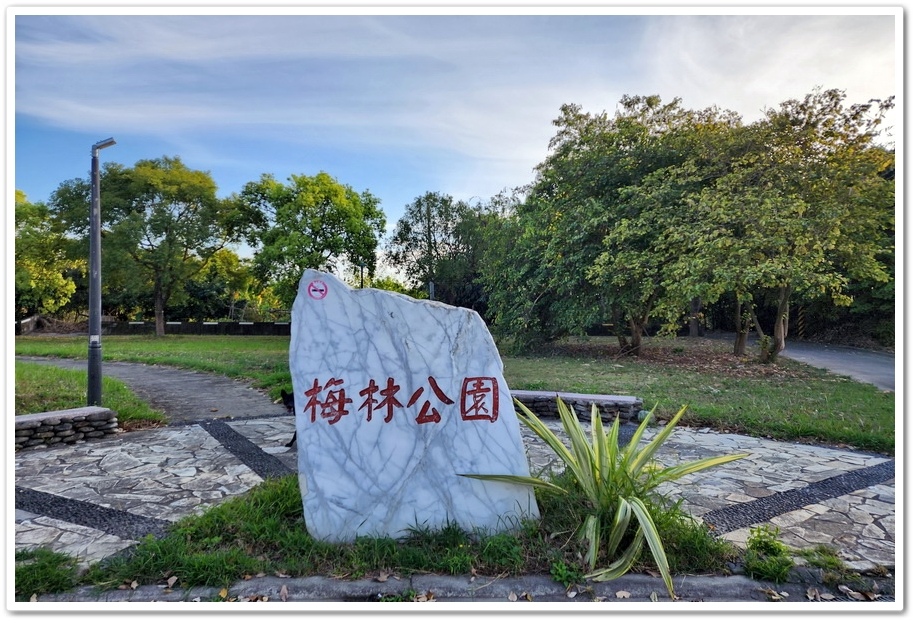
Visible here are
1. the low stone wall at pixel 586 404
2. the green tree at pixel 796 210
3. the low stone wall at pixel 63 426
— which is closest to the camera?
the low stone wall at pixel 63 426

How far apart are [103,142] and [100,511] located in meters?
3.43

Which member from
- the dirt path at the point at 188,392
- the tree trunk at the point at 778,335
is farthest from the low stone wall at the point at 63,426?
the tree trunk at the point at 778,335

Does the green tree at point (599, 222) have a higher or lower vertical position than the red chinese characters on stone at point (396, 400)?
higher

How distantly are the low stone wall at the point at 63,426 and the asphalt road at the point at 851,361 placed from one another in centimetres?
922

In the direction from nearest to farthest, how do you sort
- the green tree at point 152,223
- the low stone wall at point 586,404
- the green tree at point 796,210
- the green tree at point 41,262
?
the low stone wall at point 586,404 < the green tree at point 796,210 < the green tree at point 41,262 < the green tree at point 152,223

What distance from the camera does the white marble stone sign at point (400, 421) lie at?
2.64 m

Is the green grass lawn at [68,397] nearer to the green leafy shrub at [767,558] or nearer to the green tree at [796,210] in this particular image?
the green leafy shrub at [767,558]

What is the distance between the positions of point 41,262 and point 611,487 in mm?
12924

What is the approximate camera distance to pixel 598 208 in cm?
974

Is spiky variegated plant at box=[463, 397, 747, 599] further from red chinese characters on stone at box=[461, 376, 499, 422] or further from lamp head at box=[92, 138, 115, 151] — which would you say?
lamp head at box=[92, 138, 115, 151]

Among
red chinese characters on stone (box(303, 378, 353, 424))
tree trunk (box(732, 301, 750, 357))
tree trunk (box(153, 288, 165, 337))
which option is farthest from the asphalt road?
tree trunk (box(153, 288, 165, 337))

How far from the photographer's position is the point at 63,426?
451cm

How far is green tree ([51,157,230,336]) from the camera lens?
12409mm
